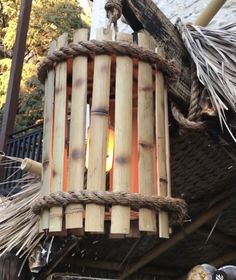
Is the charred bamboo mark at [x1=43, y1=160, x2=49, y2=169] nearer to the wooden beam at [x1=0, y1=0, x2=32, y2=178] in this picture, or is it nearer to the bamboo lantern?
the bamboo lantern

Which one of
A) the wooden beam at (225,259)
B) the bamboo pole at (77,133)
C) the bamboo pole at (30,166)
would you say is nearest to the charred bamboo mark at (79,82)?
the bamboo pole at (77,133)

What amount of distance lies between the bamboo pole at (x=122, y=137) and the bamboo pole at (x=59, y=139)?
17cm

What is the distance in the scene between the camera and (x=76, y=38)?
1608mm

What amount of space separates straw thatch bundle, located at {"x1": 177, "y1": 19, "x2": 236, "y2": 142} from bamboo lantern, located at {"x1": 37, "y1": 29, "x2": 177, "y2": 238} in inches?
7.3

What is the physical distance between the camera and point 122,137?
1.51 meters

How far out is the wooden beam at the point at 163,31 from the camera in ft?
5.64

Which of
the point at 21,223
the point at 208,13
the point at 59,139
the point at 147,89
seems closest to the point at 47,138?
the point at 59,139

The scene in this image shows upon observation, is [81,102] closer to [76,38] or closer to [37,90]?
[76,38]

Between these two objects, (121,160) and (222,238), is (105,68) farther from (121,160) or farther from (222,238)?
(222,238)

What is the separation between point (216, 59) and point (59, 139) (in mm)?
677

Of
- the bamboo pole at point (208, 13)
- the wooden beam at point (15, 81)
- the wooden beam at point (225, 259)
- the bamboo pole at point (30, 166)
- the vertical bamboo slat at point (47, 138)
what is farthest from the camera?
the wooden beam at point (15, 81)

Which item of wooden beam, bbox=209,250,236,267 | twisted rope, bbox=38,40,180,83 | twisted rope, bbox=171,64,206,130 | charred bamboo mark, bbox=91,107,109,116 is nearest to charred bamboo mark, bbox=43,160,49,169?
charred bamboo mark, bbox=91,107,109,116

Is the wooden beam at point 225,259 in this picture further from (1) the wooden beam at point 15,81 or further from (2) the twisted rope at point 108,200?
(1) the wooden beam at point 15,81

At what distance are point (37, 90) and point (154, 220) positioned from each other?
382 inches
